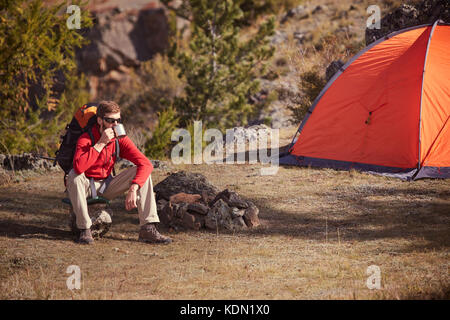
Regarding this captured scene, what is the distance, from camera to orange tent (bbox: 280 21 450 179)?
320 inches

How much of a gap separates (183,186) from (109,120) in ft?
6.83

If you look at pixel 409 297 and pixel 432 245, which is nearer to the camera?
pixel 409 297

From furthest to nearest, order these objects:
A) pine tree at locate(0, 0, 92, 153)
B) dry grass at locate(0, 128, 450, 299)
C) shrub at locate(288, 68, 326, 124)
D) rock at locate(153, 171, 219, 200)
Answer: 1. shrub at locate(288, 68, 326, 124)
2. pine tree at locate(0, 0, 92, 153)
3. rock at locate(153, 171, 219, 200)
4. dry grass at locate(0, 128, 450, 299)

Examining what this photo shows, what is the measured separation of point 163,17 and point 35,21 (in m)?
14.6

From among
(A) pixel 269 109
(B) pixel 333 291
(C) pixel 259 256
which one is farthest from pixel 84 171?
(A) pixel 269 109

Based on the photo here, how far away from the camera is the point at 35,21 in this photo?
12.4 meters

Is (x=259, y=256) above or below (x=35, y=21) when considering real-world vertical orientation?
below

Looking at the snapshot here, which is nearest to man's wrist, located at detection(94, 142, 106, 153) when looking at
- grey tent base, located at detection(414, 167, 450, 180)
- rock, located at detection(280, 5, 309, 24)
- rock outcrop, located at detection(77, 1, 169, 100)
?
grey tent base, located at detection(414, 167, 450, 180)

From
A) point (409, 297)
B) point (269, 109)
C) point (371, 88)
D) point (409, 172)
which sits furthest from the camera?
point (269, 109)

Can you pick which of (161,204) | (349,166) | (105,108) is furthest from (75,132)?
(349,166)

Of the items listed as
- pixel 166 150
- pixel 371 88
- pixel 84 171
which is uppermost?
pixel 371 88

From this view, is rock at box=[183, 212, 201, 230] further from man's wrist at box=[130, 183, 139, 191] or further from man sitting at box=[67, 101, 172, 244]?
man's wrist at box=[130, 183, 139, 191]

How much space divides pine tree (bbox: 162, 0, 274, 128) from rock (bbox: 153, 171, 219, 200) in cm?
987

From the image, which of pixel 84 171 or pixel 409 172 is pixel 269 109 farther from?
pixel 84 171
